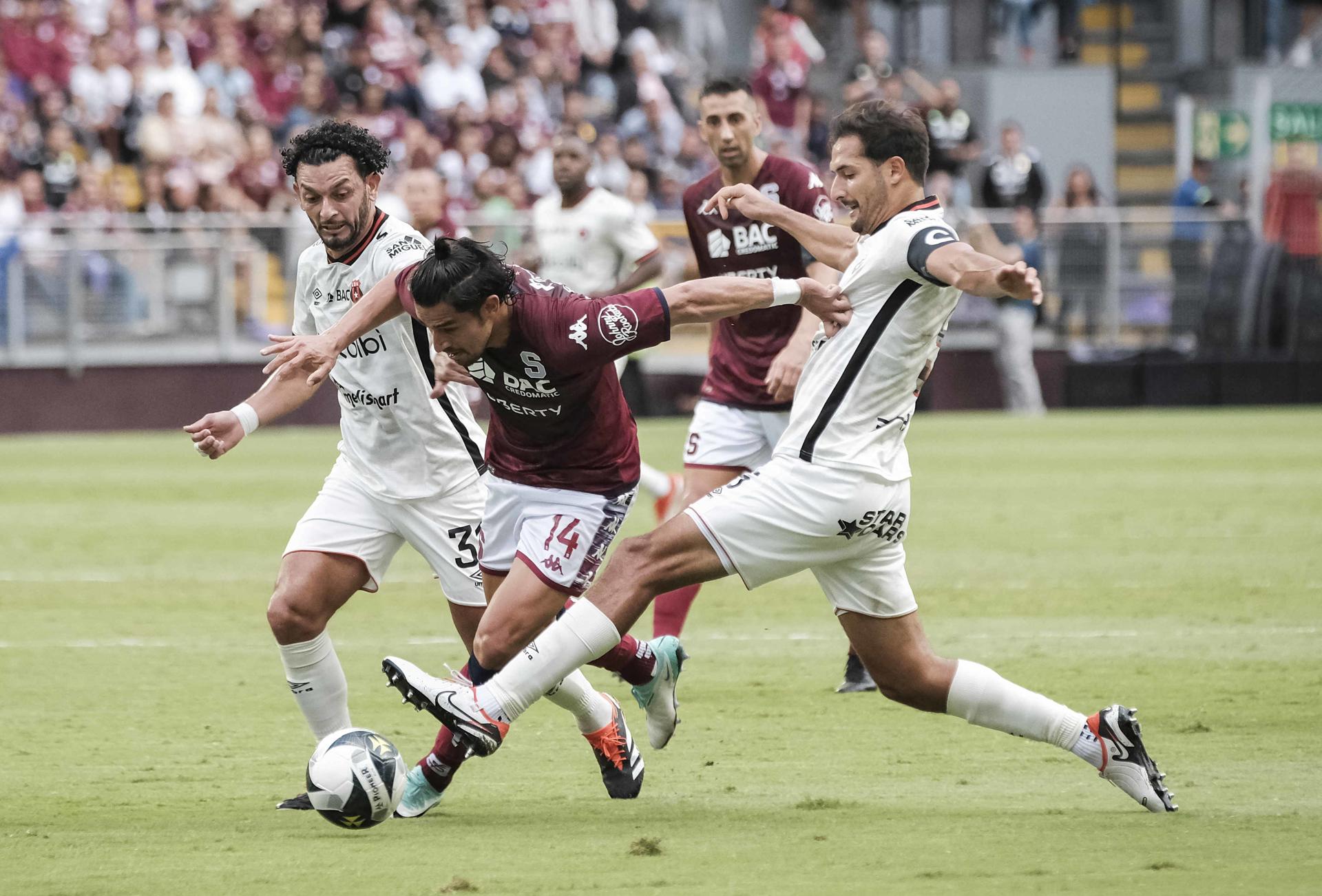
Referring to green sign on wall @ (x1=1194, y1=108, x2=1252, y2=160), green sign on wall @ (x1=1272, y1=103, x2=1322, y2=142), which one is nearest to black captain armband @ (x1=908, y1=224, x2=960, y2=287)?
green sign on wall @ (x1=1272, y1=103, x2=1322, y2=142)

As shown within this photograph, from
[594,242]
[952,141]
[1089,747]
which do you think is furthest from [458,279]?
[952,141]

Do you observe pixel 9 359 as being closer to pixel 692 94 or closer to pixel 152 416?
pixel 152 416

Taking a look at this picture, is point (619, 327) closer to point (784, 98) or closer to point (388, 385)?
point (388, 385)

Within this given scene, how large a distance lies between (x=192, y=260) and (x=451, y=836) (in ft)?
55.9

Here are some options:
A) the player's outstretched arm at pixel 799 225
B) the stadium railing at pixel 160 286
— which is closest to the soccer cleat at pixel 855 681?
the player's outstretched arm at pixel 799 225

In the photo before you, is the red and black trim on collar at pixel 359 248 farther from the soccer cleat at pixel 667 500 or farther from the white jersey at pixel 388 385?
the soccer cleat at pixel 667 500

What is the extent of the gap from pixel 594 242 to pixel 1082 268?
13814 millimetres

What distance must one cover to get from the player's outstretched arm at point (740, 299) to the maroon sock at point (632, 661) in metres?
1.22

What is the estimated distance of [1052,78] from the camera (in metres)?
28.9

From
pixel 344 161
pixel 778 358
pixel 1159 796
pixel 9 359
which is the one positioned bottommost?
pixel 9 359

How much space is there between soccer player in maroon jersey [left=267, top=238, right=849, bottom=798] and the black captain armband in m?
0.29

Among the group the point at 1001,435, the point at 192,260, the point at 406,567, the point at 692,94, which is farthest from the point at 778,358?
the point at 692,94

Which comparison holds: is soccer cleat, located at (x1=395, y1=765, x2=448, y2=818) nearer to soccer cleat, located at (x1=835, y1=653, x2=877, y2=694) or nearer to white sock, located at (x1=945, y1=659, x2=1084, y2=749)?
white sock, located at (x1=945, y1=659, x2=1084, y2=749)

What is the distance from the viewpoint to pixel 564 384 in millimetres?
5805
